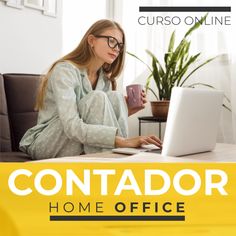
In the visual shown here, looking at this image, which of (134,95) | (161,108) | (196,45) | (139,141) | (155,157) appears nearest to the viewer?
(155,157)

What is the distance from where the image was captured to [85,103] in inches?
57.8

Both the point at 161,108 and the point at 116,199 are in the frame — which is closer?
the point at 116,199

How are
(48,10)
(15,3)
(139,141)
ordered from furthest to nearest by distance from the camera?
(48,10), (15,3), (139,141)

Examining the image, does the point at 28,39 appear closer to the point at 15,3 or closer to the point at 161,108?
the point at 15,3

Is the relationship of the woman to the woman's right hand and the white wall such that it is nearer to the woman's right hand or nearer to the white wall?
the woman's right hand

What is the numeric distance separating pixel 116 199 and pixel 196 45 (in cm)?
280

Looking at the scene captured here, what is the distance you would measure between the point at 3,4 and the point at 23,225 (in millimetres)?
2049

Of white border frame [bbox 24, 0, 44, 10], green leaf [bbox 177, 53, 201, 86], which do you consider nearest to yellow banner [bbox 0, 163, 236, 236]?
white border frame [bbox 24, 0, 44, 10]

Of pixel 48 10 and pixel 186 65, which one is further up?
pixel 48 10

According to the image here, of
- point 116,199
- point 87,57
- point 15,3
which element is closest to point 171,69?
point 15,3

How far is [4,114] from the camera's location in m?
2.02

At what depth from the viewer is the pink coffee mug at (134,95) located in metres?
1.40

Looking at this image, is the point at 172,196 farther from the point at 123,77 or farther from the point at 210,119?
the point at 123,77

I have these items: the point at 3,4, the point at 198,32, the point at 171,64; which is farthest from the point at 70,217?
the point at 198,32
